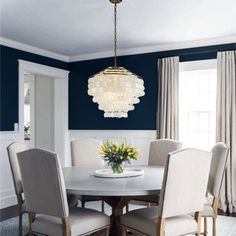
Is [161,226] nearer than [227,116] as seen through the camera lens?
Yes

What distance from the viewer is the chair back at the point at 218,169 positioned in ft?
9.94

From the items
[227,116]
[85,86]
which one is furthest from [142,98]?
[227,116]

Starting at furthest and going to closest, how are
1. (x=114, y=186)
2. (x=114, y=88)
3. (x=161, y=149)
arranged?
(x=161, y=149) → (x=114, y=88) → (x=114, y=186)

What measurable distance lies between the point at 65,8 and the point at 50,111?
10.4 feet

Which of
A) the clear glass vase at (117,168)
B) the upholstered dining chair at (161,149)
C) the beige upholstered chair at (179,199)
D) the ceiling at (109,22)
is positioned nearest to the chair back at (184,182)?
the beige upholstered chair at (179,199)

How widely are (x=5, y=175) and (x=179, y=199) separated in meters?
3.19

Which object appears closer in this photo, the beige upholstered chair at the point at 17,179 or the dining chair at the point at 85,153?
the beige upholstered chair at the point at 17,179

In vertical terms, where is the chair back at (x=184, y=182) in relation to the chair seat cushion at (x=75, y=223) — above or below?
above

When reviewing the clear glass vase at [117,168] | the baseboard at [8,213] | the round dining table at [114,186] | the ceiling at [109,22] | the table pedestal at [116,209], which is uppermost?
the ceiling at [109,22]

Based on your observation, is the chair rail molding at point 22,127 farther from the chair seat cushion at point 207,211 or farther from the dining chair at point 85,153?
the chair seat cushion at point 207,211

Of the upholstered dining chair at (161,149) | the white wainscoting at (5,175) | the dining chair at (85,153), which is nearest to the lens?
the upholstered dining chair at (161,149)

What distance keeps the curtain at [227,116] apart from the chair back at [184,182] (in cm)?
215

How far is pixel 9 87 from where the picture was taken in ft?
15.9

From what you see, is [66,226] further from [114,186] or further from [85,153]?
[85,153]
